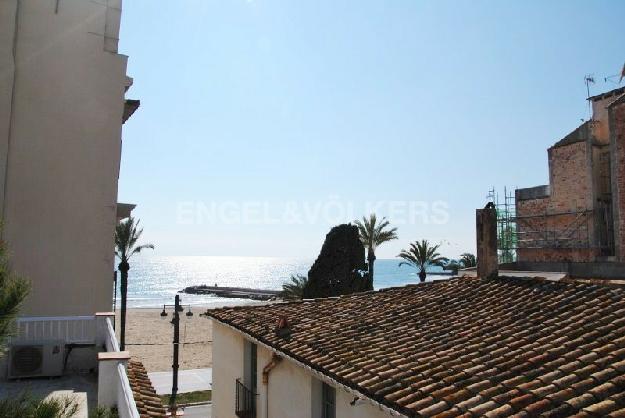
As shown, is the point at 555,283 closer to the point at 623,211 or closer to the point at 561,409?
the point at 561,409

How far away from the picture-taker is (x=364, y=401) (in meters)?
6.30

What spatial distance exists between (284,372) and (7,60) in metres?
10.1

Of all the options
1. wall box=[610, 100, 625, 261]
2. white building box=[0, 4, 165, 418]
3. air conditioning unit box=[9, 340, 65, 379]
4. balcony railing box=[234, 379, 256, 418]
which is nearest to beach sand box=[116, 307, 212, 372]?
balcony railing box=[234, 379, 256, 418]

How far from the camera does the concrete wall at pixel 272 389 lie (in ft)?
25.1

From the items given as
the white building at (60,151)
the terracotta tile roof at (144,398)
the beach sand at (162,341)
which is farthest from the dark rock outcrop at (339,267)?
the terracotta tile roof at (144,398)

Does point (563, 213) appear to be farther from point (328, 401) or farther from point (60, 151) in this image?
point (60, 151)

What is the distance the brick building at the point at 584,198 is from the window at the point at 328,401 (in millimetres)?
14663

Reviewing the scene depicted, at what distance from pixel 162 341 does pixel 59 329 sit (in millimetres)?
35184

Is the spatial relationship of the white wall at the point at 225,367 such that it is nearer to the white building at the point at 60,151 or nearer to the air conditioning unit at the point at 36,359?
the white building at the point at 60,151

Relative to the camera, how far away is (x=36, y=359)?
841 centimetres

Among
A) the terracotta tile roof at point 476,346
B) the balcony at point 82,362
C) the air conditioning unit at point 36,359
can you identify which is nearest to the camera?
the terracotta tile roof at point 476,346

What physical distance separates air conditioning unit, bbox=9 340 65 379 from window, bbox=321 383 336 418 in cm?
474

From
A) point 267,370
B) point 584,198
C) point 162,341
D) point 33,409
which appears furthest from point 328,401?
point 162,341

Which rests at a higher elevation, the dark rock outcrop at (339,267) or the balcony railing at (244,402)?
the dark rock outcrop at (339,267)
